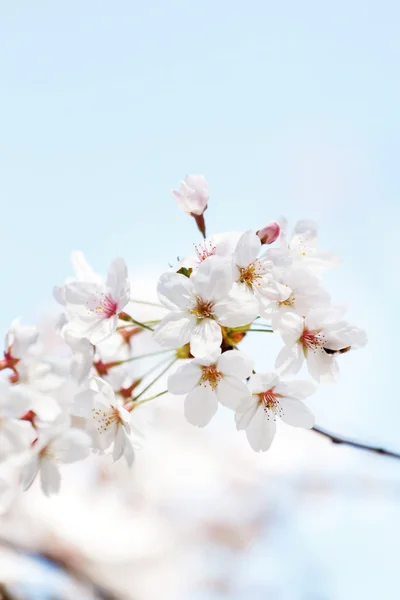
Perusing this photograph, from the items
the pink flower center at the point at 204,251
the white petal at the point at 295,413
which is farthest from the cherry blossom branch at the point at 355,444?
the pink flower center at the point at 204,251

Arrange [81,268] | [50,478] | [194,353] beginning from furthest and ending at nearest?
[81,268]
[50,478]
[194,353]

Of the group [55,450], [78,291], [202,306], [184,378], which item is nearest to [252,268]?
[202,306]

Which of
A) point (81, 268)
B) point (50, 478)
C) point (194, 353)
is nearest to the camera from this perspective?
point (194, 353)

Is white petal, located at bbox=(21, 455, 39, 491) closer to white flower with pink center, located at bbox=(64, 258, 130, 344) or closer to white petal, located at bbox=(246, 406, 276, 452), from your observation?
white flower with pink center, located at bbox=(64, 258, 130, 344)

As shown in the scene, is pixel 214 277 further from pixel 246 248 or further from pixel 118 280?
pixel 118 280

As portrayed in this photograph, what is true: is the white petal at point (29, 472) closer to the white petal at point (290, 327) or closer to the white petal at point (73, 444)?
the white petal at point (73, 444)

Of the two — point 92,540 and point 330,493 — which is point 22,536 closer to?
point 92,540
